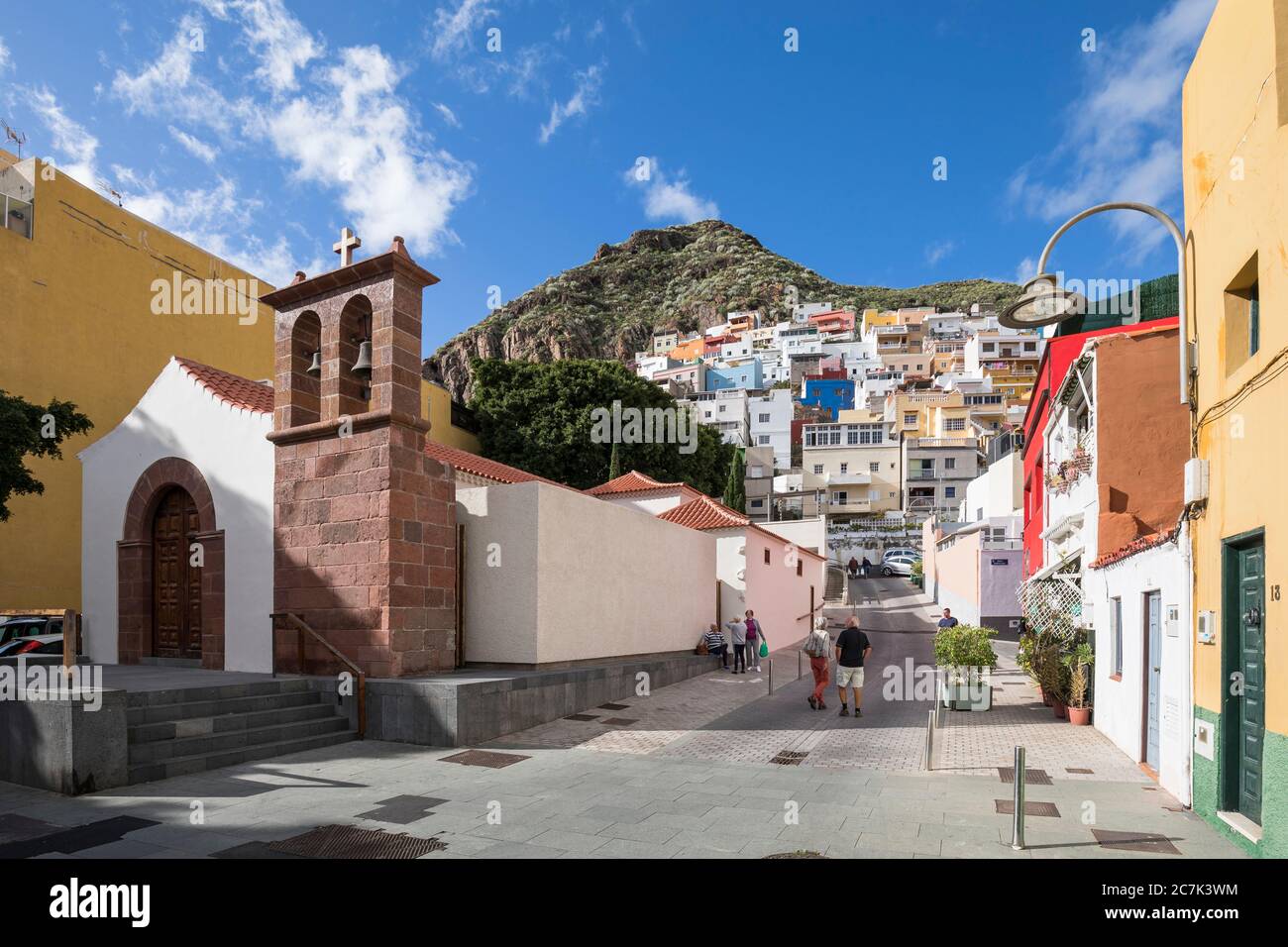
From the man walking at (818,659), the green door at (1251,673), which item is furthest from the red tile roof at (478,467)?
the green door at (1251,673)

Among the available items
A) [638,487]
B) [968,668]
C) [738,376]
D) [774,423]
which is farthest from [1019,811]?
[738,376]

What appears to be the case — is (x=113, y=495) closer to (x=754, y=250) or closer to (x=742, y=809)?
(x=742, y=809)

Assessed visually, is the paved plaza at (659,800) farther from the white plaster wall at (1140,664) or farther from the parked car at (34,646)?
the parked car at (34,646)

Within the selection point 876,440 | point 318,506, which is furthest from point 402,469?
point 876,440

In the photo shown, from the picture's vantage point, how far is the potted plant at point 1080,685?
12453mm

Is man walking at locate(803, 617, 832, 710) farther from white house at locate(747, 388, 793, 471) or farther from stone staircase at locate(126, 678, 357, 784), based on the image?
white house at locate(747, 388, 793, 471)

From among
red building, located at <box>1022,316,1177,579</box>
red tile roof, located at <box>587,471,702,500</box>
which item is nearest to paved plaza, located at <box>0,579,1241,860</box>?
red building, located at <box>1022,316,1177,579</box>

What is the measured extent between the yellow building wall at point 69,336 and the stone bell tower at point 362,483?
9.66 m

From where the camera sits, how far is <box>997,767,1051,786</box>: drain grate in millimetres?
8773

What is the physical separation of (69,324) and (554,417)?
67.2 feet

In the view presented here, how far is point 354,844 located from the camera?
20.4 feet

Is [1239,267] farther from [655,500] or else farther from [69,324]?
[69,324]

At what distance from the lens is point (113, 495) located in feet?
46.5

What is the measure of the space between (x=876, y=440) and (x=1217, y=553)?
64.9 metres
